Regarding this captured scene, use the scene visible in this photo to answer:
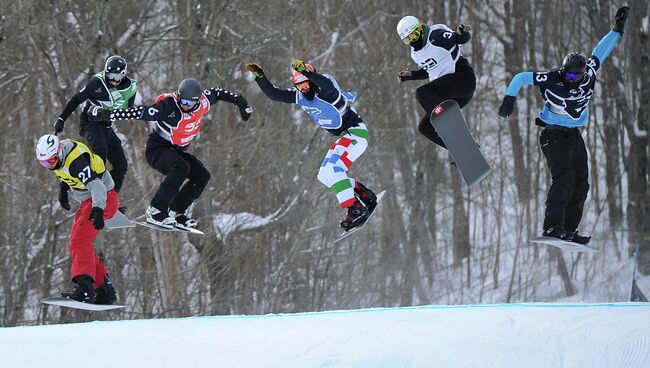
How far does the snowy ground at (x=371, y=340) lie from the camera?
7836 mm

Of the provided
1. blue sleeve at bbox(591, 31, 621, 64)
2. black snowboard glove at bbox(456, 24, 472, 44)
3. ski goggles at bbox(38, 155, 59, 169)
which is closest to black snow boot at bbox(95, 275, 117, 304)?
ski goggles at bbox(38, 155, 59, 169)

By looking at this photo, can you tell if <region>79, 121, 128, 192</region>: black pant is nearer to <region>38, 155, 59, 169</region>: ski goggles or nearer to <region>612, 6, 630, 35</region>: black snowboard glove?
<region>38, 155, 59, 169</region>: ski goggles

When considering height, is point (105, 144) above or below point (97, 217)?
above

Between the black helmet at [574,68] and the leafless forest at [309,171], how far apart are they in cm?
1105

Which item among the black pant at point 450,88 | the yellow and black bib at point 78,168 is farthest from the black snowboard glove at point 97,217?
the black pant at point 450,88

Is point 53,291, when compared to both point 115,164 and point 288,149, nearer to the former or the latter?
point 288,149

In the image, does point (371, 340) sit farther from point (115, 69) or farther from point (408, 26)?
point (115, 69)

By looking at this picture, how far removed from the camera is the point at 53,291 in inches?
854

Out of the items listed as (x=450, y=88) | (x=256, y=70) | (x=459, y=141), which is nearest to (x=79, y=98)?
(x=256, y=70)

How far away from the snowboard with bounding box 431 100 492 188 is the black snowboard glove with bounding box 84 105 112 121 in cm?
322

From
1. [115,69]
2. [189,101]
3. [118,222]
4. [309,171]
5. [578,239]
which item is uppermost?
[309,171]

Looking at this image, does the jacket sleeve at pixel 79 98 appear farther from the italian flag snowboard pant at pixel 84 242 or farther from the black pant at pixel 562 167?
the black pant at pixel 562 167

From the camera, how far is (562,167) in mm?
11203

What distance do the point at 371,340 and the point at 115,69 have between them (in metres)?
4.61
